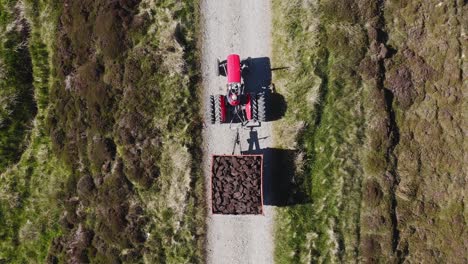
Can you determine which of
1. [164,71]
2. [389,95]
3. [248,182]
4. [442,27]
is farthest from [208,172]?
[442,27]

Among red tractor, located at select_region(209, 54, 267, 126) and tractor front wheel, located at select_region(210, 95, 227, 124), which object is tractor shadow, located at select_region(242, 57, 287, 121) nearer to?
red tractor, located at select_region(209, 54, 267, 126)

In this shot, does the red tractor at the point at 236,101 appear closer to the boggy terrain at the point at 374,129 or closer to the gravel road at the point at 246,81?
the gravel road at the point at 246,81

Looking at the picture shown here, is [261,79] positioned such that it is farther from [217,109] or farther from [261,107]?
[217,109]

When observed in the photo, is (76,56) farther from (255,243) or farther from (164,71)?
(255,243)

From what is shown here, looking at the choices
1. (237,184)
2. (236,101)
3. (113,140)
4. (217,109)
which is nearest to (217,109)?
(217,109)

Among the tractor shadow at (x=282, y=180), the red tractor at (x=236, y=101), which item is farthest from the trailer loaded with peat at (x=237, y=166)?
the tractor shadow at (x=282, y=180)

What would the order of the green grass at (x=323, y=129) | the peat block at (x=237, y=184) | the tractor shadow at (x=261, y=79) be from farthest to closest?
the tractor shadow at (x=261, y=79)
the green grass at (x=323, y=129)
the peat block at (x=237, y=184)
